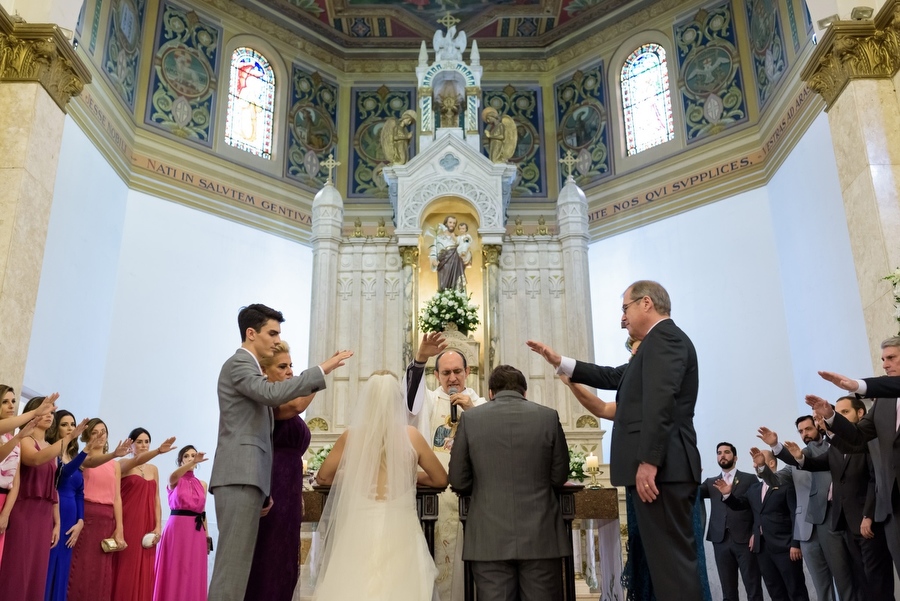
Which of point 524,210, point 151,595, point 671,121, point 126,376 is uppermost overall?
point 671,121

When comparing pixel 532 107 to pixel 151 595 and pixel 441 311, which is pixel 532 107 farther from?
pixel 151 595

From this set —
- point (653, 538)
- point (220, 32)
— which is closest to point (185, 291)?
point (220, 32)

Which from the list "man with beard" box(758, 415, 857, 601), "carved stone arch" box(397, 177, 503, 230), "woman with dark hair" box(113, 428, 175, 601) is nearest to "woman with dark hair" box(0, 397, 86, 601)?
"woman with dark hair" box(113, 428, 175, 601)

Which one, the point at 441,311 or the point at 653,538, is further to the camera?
the point at 441,311

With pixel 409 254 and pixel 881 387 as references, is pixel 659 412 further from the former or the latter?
pixel 409 254

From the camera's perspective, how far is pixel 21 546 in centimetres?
479

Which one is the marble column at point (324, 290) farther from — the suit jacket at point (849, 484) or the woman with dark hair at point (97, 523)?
the suit jacket at point (849, 484)

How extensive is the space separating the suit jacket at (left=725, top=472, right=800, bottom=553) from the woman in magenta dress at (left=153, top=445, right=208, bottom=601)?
4.85 m

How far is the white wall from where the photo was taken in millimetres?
9180

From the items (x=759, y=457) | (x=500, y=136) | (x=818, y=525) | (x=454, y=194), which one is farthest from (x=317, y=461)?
(x=500, y=136)

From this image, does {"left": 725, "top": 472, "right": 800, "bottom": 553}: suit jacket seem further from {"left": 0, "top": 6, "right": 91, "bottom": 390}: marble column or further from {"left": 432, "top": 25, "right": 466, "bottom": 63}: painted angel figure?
{"left": 432, "top": 25, "right": 466, "bottom": 63}: painted angel figure

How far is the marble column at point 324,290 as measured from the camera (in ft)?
32.9

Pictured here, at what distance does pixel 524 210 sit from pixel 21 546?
10075 millimetres

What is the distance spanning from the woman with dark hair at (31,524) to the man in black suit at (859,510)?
16.5 ft
